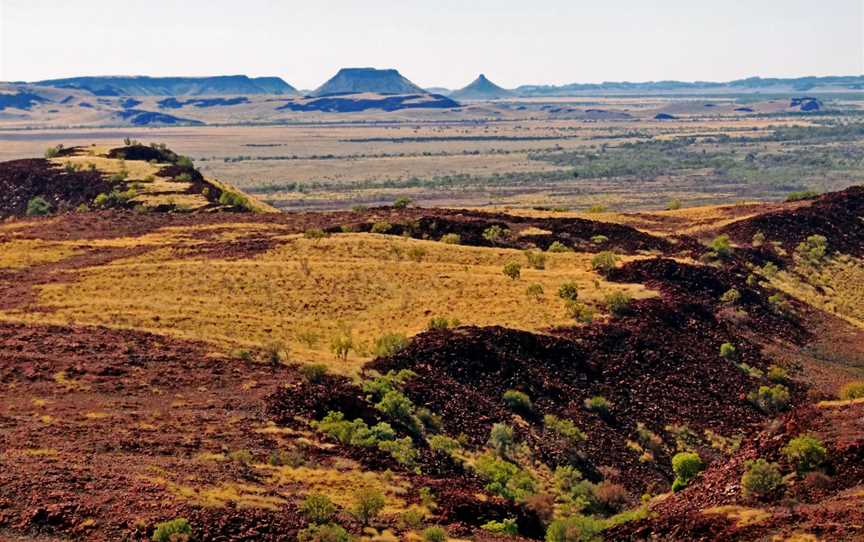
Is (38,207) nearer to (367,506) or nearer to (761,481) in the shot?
(367,506)

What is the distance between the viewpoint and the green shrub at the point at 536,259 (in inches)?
2621

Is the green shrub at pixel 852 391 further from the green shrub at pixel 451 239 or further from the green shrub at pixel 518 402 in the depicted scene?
the green shrub at pixel 451 239

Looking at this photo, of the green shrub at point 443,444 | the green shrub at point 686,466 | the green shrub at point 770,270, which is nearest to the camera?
the green shrub at point 443,444

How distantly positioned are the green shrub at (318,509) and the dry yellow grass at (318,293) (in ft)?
49.5

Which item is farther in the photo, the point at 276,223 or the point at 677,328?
the point at 276,223

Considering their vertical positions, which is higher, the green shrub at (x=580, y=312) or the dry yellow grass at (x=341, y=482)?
the green shrub at (x=580, y=312)

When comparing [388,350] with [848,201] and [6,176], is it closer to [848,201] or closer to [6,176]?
[848,201]

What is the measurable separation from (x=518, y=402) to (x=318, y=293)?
19.6 meters

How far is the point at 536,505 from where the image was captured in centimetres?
3406

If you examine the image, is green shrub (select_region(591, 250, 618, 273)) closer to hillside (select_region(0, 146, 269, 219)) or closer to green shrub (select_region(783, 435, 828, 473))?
green shrub (select_region(783, 435, 828, 473))

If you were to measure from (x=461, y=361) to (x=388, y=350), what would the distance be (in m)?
3.96

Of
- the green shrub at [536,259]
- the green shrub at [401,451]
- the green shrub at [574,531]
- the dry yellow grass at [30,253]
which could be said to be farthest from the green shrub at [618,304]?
the dry yellow grass at [30,253]

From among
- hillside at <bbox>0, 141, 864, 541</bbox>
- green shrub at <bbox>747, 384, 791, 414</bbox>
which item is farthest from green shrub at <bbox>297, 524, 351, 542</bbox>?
green shrub at <bbox>747, 384, 791, 414</bbox>

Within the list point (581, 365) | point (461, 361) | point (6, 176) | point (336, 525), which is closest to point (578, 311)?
point (581, 365)
